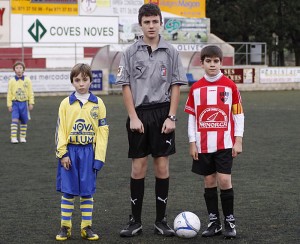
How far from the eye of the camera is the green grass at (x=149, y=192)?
7.08 metres

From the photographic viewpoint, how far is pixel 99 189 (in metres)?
9.73

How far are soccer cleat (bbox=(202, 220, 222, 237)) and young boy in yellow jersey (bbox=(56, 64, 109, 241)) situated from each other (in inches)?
37.9

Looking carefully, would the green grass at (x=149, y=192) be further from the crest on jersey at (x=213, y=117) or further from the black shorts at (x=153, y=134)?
the crest on jersey at (x=213, y=117)

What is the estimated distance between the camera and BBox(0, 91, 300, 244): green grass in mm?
7082

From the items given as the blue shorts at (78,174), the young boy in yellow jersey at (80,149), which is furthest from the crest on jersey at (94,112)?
the blue shorts at (78,174)

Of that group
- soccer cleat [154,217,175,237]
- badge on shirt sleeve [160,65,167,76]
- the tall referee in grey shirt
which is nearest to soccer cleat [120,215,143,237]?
the tall referee in grey shirt

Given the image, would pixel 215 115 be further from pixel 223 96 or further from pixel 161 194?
pixel 161 194

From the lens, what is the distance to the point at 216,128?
6895 millimetres

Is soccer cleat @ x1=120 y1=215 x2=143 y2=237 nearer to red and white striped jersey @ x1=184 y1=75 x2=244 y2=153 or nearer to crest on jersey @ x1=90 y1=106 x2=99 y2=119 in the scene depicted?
red and white striped jersey @ x1=184 y1=75 x2=244 y2=153

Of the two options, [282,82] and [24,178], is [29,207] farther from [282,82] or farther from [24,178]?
[282,82]

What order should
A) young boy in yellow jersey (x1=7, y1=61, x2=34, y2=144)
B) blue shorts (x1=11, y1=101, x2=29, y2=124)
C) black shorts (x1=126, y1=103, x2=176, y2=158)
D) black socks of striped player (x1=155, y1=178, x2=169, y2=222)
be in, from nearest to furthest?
1. black shorts (x1=126, y1=103, x2=176, y2=158)
2. black socks of striped player (x1=155, y1=178, x2=169, y2=222)
3. young boy in yellow jersey (x1=7, y1=61, x2=34, y2=144)
4. blue shorts (x1=11, y1=101, x2=29, y2=124)

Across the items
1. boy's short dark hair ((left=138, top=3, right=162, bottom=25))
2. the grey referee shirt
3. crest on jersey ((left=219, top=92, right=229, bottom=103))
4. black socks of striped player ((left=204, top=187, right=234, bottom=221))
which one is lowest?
black socks of striped player ((left=204, top=187, right=234, bottom=221))

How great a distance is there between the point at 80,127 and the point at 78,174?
1.31 ft

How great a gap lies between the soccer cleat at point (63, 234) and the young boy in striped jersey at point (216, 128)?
1178mm
